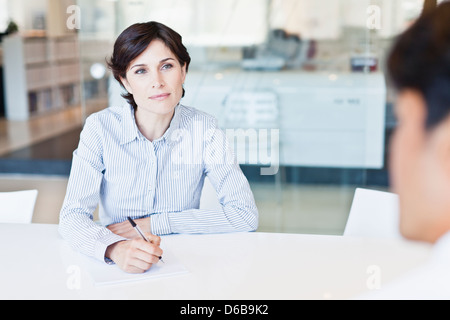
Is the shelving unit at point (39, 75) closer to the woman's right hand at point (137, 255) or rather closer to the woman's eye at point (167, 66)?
the woman's eye at point (167, 66)

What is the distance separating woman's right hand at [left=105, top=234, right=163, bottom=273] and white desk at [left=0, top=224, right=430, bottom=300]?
2.3 inches

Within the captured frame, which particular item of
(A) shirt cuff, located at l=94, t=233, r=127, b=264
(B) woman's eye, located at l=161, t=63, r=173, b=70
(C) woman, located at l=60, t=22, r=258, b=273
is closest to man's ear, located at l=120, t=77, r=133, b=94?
(C) woman, located at l=60, t=22, r=258, b=273

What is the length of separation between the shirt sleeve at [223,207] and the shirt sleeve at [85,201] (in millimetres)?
207

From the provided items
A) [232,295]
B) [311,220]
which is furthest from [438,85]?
[311,220]

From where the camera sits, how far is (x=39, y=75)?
29.0 feet

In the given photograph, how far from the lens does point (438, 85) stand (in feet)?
2.04

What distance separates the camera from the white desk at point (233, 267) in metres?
1.26

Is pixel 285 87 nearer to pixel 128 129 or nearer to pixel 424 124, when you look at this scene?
pixel 128 129

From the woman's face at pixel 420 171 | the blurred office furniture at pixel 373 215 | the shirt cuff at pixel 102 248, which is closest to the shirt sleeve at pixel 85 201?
the shirt cuff at pixel 102 248

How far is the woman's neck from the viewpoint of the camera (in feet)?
6.46

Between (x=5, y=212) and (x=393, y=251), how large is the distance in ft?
4.23

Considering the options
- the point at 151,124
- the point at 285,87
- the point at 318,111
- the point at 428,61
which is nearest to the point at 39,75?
the point at 285,87

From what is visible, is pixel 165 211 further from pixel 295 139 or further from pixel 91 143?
pixel 295 139

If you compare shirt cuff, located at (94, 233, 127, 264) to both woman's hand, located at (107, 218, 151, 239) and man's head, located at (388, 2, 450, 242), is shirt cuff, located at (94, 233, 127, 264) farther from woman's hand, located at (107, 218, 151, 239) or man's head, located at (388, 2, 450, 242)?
man's head, located at (388, 2, 450, 242)
